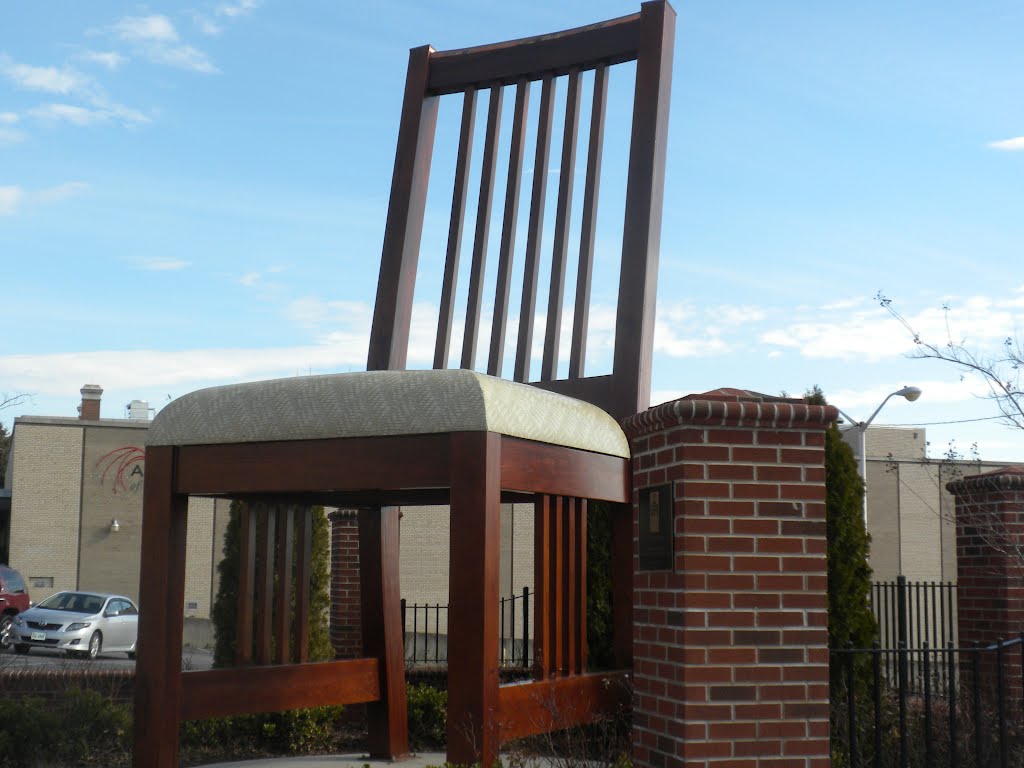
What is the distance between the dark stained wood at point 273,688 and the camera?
3318mm

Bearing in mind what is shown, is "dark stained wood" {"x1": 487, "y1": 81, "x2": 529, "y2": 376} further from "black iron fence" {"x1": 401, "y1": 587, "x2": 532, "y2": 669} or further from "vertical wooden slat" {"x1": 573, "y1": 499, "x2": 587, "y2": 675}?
"black iron fence" {"x1": 401, "y1": 587, "x2": 532, "y2": 669}

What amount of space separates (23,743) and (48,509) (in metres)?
23.2

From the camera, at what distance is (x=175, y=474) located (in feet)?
10.6

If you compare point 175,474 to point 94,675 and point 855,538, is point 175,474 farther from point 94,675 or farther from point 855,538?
point 94,675

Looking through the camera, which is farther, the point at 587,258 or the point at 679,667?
the point at 587,258

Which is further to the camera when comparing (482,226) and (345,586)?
(345,586)

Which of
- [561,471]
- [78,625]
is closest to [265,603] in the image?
[561,471]

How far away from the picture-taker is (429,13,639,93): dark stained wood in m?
4.23

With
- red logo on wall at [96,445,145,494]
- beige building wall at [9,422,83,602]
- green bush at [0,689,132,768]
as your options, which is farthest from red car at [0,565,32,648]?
green bush at [0,689,132,768]

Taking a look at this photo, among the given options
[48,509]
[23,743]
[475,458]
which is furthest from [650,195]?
[48,509]

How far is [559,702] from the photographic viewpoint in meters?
3.38

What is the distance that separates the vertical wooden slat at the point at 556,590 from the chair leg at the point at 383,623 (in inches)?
45.0

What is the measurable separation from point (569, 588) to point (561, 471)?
1.42 feet

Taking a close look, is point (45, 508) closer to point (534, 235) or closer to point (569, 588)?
point (534, 235)
